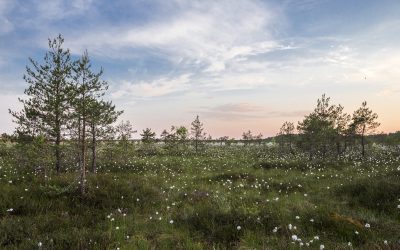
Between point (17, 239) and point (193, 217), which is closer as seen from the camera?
point (17, 239)

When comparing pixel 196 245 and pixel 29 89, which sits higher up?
pixel 29 89

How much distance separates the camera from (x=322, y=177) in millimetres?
19094

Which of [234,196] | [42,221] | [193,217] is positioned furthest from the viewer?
[234,196]

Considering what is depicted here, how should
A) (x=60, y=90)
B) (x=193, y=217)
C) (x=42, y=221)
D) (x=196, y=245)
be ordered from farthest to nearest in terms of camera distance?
(x=60, y=90)
(x=193, y=217)
(x=42, y=221)
(x=196, y=245)

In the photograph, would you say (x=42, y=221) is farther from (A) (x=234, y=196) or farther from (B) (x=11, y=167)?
(B) (x=11, y=167)

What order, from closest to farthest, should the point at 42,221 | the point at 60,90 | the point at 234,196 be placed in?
the point at 42,221 < the point at 234,196 < the point at 60,90

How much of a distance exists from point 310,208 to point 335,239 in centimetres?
276

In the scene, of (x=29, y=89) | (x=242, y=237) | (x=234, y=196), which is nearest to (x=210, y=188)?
(x=234, y=196)

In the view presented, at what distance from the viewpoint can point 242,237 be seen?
7852mm

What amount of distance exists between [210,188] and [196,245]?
26.1ft

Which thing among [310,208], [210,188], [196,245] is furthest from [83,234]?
[210,188]

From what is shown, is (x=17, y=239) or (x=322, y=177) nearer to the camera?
(x=17, y=239)

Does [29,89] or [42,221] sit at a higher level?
[29,89]

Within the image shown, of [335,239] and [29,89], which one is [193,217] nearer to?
[335,239]
